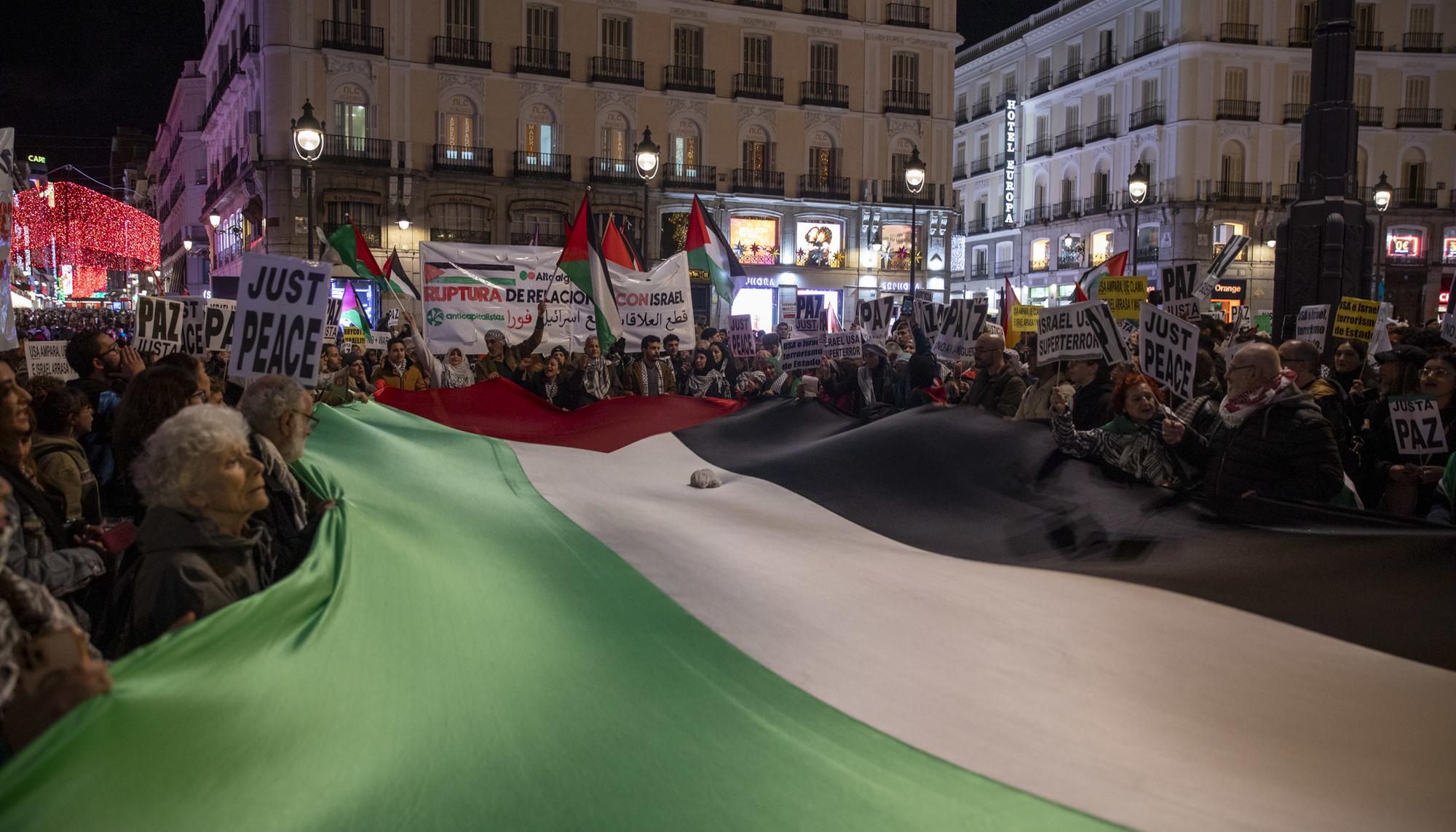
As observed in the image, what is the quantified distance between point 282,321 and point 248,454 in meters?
3.33

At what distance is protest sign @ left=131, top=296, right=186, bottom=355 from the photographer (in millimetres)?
8820

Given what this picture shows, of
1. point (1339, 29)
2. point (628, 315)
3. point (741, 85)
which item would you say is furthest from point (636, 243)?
point (1339, 29)

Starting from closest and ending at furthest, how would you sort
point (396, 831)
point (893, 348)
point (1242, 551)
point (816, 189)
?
point (396, 831), point (1242, 551), point (893, 348), point (816, 189)

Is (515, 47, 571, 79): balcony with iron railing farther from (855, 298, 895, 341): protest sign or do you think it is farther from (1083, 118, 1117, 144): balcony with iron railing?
(855, 298, 895, 341): protest sign

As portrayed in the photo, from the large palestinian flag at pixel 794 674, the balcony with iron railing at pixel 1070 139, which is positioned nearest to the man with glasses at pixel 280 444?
the large palestinian flag at pixel 794 674

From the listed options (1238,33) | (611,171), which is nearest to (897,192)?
(611,171)

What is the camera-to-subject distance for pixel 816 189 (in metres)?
42.3

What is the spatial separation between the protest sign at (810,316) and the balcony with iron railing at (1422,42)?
4363cm

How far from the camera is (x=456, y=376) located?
11906 mm

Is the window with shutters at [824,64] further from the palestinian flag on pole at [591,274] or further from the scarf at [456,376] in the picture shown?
the scarf at [456,376]

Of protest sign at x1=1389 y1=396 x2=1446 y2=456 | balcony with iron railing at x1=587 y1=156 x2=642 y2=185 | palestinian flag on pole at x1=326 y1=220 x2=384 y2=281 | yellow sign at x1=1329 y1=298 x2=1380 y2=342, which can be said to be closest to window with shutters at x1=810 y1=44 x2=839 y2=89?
balcony with iron railing at x1=587 y1=156 x2=642 y2=185

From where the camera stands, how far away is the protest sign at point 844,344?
37.6 feet

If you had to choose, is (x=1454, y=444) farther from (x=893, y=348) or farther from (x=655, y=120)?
(x=655, y=120)

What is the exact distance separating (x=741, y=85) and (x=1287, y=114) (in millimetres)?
22684
